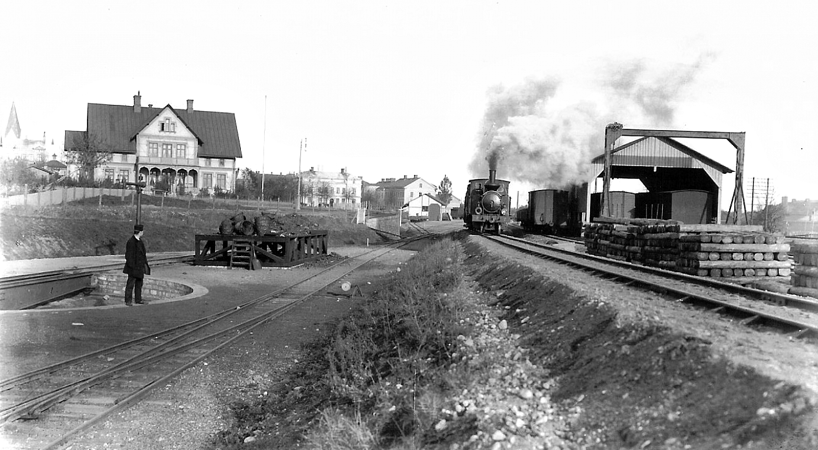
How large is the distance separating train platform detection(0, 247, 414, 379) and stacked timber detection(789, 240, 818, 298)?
10.2m

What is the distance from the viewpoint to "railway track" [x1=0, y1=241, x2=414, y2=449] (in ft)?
21.7

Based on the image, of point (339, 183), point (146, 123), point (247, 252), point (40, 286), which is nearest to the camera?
point (40, 286)

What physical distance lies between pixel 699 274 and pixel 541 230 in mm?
31096

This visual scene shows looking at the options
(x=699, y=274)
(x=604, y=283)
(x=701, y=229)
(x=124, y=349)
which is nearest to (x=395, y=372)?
(x=124, y=349)

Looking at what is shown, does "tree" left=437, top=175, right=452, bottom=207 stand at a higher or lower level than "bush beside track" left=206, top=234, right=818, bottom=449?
higher

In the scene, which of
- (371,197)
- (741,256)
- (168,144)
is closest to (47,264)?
(741,256)

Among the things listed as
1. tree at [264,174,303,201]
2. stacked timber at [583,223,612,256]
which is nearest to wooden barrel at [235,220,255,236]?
stacked timber at [583,223,612,256]

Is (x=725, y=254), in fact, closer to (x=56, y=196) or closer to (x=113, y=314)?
(x=113, y=314)

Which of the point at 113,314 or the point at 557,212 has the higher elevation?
the point at 557,212

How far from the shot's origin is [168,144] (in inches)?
2441

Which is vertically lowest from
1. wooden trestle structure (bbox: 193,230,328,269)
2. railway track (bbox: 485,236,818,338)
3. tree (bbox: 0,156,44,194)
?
wooden trestle structure (bbox: 193,230,328,269)

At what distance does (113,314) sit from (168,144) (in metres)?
53.0

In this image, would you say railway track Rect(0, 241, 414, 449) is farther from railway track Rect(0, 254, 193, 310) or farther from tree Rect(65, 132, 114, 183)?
tree Rect(65, 132, 114, 183)

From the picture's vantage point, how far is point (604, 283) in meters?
11.9
